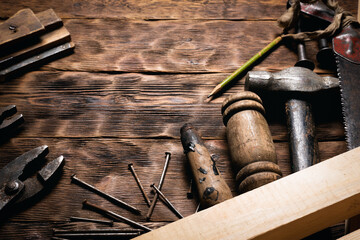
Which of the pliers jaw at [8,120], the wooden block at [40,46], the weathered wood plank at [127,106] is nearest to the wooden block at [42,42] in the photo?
the wooden block at [40,46]

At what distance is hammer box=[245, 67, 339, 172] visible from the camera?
4.38ft

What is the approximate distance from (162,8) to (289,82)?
94 cm

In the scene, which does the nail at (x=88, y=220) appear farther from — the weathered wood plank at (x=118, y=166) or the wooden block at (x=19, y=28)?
the wooden block at (x=19, y=28)

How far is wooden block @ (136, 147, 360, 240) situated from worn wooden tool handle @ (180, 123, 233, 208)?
195 mm

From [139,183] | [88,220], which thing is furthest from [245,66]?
[88,220]

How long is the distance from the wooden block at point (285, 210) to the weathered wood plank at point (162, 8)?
121 centimetres

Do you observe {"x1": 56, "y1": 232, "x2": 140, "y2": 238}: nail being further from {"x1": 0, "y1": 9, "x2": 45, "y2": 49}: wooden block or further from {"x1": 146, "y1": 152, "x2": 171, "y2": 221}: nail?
{"x1": 0, "y1": 9, "x2": 45, "y2": 49}: wooden block

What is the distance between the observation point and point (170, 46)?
1.76 meters

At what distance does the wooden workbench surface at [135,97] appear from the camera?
4.35ft

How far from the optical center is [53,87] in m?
1.61

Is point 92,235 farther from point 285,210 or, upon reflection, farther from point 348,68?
point 348,68

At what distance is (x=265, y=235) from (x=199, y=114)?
740mm

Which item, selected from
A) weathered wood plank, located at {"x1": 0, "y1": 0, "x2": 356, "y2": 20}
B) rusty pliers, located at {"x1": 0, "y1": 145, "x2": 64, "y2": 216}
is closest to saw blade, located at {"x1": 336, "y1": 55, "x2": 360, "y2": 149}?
weathered wood plank, located at {"x1": 0, "y1": 0, "x2": 356, "y2": 20}

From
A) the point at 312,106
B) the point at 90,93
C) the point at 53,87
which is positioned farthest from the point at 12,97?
the point at 312,106
